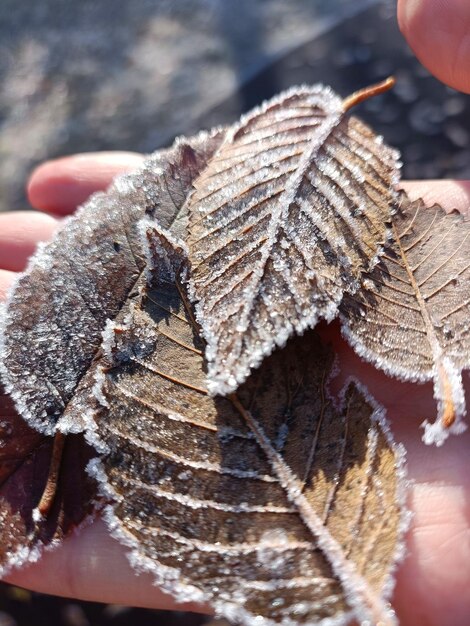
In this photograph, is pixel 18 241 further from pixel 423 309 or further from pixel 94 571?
pixel 423 309

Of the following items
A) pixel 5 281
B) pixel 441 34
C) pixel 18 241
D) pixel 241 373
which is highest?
pixel 441 34

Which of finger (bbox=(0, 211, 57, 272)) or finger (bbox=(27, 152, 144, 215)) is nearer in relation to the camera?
finger (bbox=(0, 211, 57, 272))

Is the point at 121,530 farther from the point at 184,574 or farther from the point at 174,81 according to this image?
the point at 174,81

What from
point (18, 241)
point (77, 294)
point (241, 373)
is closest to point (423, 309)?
point (241, 373)

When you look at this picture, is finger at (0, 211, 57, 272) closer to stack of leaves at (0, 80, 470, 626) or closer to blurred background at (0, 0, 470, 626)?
stack of leaves at (0, 80, 470, 626)

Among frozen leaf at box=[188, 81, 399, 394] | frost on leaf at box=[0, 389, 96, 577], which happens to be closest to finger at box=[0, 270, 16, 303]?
frost on leaf at box=[0, 389, 96, 577]

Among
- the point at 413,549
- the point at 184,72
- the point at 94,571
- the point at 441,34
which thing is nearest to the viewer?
the point at 413,549

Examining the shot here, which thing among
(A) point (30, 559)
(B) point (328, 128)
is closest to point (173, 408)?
(A) point (30, 559)
